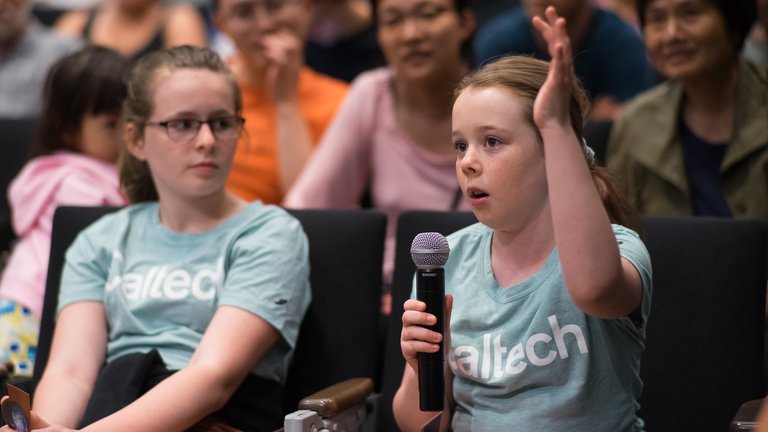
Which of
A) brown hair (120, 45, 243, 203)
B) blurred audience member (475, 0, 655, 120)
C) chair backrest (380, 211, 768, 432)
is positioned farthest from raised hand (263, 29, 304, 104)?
chair backrest (380, 211, 768, 432)

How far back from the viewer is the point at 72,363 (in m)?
2.13

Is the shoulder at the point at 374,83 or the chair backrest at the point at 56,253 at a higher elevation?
the shoulder at the point at 374,83

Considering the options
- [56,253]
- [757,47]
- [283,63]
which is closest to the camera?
[56,253]

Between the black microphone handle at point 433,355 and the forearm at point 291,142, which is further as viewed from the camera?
the forearm at point 291,142

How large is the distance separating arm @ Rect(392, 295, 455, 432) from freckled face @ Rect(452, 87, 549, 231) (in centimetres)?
16

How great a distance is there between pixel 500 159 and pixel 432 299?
9.7 inches

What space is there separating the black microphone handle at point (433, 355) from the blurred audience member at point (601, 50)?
185 centimetres

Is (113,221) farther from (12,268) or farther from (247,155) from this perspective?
(247,155)

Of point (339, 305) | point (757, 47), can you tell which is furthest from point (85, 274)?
point (757, 47)

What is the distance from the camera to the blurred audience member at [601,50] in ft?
10.7

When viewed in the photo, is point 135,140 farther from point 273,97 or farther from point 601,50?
point 601,50

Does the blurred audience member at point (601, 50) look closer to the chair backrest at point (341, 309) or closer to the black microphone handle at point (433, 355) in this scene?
the chair backrest at point (341, 309)

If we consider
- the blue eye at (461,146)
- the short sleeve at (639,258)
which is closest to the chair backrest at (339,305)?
the blue eye at (461,146)

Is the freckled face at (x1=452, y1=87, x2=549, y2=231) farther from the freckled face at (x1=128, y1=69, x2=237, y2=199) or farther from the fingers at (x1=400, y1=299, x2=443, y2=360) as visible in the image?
the freckled face at (x1=128, y1=69, x2=237, y2=199)
